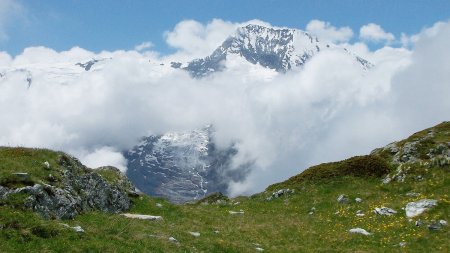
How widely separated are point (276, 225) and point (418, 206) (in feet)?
38.5

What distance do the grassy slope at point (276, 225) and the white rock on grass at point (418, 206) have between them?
1.87 feet

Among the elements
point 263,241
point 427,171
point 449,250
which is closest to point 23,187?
point 263,241

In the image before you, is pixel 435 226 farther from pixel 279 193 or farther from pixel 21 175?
pixel 21 175

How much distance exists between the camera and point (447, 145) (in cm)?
5681

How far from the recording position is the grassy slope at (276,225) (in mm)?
23297

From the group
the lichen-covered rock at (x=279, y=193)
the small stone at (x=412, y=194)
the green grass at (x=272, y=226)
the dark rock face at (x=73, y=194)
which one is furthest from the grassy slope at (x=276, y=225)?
the dark rock face at (x=73, y=194)

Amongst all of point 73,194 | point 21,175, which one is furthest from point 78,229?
point 73,194

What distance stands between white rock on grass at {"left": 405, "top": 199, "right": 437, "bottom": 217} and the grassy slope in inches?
22.4

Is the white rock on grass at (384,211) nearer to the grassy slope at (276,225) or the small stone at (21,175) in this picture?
the grassy slope at (276,225)

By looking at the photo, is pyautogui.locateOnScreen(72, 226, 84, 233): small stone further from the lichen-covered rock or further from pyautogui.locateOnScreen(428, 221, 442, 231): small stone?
the lichen-covered rock

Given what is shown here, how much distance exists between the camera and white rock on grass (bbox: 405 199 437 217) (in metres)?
34.3

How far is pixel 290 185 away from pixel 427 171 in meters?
16.9

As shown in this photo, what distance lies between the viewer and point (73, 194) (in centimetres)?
3297

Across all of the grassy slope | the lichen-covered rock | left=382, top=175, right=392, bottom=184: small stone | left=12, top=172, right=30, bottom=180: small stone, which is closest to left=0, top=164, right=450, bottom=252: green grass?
the grassy slope
